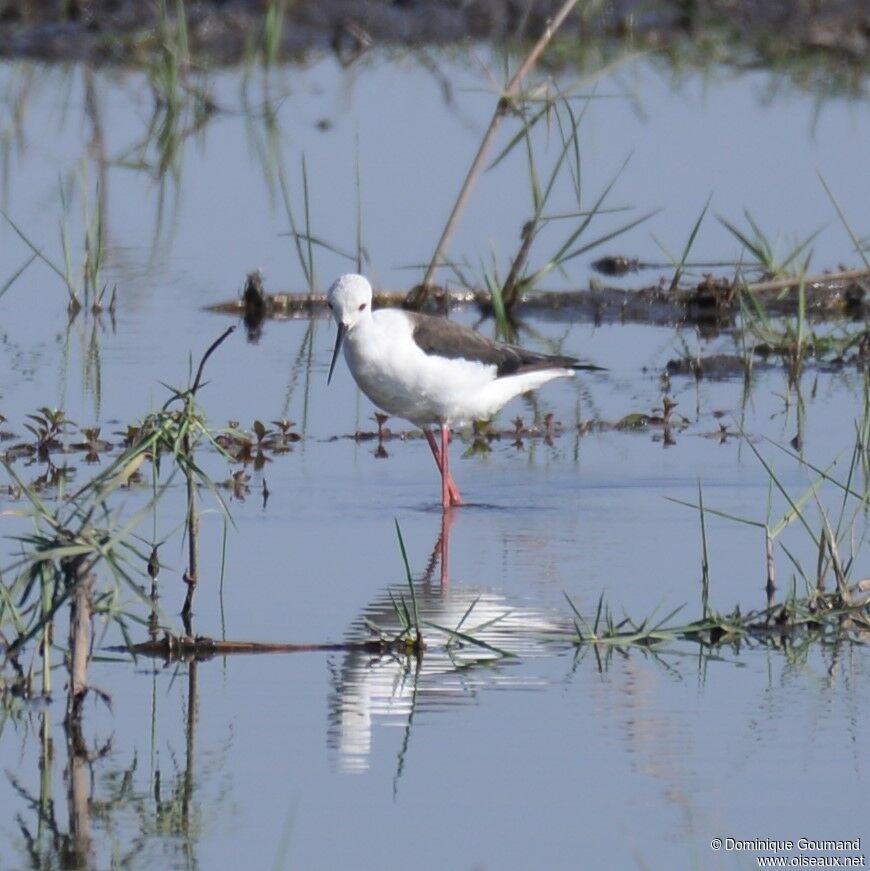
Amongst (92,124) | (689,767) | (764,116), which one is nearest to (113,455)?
(689,767)

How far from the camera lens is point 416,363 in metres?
7.62

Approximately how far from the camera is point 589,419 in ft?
27.1

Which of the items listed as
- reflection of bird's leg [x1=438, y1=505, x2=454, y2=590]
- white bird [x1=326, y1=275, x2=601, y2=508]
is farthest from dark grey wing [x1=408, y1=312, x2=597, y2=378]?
reflection of bird's leg [x1=438, y1=505, x2=454, y2=590]

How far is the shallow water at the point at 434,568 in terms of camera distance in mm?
4289

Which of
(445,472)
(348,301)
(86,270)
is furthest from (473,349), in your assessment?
(86,270)

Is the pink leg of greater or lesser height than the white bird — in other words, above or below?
Result: below

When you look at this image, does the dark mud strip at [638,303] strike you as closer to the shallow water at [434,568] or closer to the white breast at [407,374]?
the shallow water at [434,568]

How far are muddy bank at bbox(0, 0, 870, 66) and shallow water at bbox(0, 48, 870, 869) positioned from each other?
3.53m

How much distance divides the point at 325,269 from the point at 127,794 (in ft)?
21.0

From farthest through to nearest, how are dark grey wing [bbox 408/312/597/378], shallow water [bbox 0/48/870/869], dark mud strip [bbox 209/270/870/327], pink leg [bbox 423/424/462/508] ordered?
1. dark mud strip [bbox 209/270/870/327]
2. dark grey wing [bbox 408/312/597/378]
3. pink leg [bbox 423/424/462/508]
4. shallow water [bbox 0/48/870/869]

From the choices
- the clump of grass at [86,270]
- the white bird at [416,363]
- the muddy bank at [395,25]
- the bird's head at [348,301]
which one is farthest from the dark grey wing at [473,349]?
the muddy bank at [395,25]

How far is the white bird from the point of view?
25.0 ft

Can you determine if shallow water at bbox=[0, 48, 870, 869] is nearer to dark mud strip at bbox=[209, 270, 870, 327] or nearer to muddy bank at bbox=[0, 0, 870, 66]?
dark mud strip at bbox=[209, 270, 870, 327]

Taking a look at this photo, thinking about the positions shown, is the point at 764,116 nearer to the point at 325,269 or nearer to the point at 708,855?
the point at 325,269
